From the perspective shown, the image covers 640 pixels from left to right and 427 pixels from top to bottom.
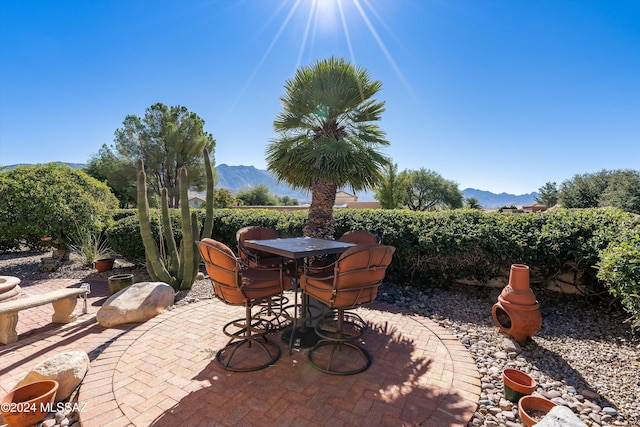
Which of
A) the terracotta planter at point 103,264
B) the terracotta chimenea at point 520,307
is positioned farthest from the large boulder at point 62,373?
the terracotta planter at point 103,264

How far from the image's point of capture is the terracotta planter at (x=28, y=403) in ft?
6.53

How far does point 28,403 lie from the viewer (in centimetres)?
201

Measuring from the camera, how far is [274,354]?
117 inches

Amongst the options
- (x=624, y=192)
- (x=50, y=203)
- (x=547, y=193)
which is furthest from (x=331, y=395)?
(x=547, y=193)

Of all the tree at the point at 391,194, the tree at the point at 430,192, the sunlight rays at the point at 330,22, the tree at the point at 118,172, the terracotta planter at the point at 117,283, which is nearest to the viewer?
the terracotta planter at the point at 117,283

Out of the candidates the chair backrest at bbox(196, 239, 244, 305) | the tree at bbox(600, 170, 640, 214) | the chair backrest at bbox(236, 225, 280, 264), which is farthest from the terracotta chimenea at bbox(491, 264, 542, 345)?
the tree at bbox(600, 170, 640, 214)

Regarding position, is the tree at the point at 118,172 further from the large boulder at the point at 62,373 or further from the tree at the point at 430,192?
the tree at the point at 430,192

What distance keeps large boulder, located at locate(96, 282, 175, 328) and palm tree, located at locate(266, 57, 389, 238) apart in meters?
2.67

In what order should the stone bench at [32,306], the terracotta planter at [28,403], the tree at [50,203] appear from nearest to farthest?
1. the terracotta planter at [28,403]
2. the stone bench at [32,306]
3. the tree at [50,203]

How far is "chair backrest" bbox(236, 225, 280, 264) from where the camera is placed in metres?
4.07

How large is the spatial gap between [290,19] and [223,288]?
20.2 ft

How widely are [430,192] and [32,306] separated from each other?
117 ft

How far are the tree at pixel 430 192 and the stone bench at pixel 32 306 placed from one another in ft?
108

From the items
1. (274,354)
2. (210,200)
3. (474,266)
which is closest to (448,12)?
(474,266)
